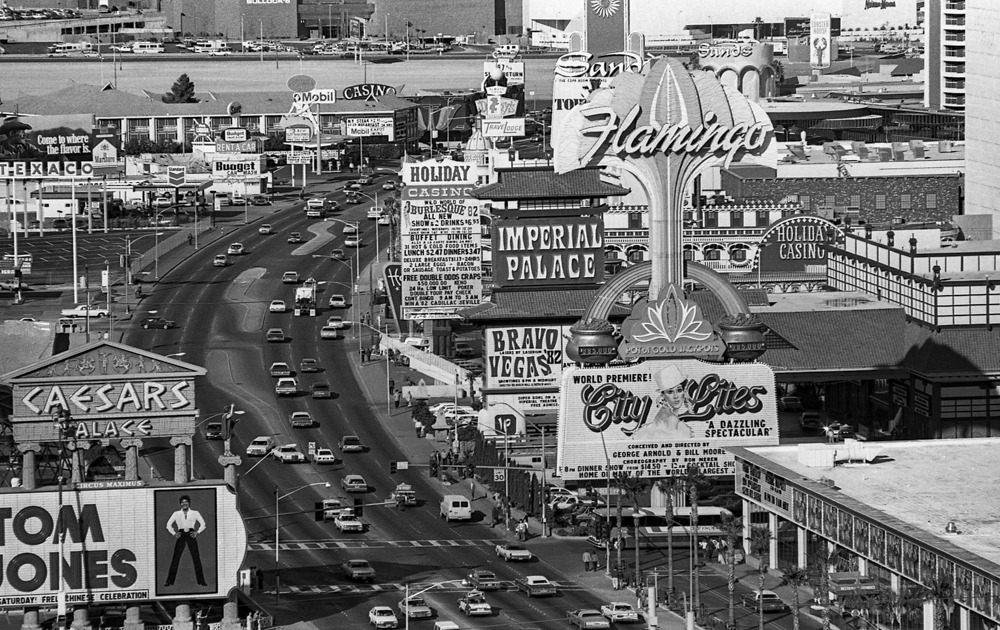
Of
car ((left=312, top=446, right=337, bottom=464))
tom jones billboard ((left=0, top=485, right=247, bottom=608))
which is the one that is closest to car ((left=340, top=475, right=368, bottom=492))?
car ((left=312, top=446, right=337, bottom=464))

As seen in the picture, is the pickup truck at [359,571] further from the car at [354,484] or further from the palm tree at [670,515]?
the car at [354,484]

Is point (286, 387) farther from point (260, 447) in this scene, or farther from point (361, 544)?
point (361, 544)

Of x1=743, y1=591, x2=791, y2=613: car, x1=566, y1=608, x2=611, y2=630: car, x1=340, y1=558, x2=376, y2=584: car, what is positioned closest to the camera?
x1=566, y1=608, x2=611, y2=630: car

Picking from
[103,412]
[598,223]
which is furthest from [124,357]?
[598,223]

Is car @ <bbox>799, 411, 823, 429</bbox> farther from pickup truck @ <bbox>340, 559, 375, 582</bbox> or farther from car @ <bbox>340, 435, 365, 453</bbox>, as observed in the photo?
pickup truck @ <bbox>340, 559, 375, 582</bbox>

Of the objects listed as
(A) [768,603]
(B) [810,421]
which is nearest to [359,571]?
(A) [768,603]

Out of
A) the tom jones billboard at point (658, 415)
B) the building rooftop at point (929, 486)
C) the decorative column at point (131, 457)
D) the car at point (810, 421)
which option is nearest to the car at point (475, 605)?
the tom jones billboard at point (658, 415)
